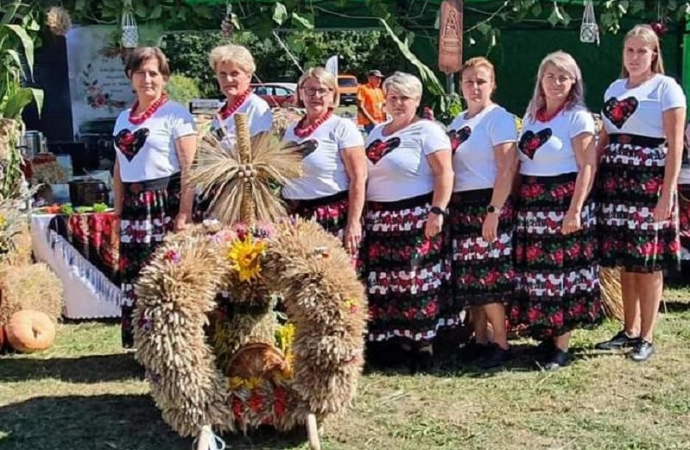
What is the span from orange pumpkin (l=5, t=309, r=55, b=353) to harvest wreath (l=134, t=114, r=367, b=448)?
1.68 m

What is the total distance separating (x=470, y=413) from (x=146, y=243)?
5.15 ft

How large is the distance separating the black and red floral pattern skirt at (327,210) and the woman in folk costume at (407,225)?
151mm

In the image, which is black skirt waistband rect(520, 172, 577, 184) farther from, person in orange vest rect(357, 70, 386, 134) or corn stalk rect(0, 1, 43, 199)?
corn stalk rect(0, 1, 43, 199)

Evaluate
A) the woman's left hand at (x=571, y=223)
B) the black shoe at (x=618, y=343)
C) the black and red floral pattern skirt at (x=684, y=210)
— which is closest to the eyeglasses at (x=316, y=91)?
the woman's left hand at (x=571, y=223)

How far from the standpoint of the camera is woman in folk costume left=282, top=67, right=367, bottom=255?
12.3 feet

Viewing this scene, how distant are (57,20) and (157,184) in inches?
74.6

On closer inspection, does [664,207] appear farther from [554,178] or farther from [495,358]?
[495,358]

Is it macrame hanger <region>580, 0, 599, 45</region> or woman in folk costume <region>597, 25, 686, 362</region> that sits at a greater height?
macrame hanger <region>580, 0, 599, 45</region>

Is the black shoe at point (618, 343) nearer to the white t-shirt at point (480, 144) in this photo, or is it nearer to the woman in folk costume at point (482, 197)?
the woman in folk costume at point (482, 197)

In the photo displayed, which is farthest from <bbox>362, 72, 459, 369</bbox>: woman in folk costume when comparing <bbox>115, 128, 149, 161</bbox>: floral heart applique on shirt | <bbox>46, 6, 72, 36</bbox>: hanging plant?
<bbox>46, 6, 72, 36</bbox>: hanging plant

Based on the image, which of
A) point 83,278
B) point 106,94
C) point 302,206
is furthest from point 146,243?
point 106,94

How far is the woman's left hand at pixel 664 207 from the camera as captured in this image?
388 centimetres

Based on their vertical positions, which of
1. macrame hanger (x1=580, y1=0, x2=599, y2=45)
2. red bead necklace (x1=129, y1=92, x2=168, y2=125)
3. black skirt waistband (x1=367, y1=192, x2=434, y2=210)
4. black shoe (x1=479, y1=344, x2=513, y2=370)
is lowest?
black shoe (x1=479, y1=344, x2=513, y2=370)

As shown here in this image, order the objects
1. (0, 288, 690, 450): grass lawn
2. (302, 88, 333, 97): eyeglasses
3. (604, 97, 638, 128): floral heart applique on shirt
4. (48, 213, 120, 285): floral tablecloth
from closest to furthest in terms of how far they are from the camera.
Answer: (0, 288, 690, 450): grass lawn → (302, 88, 333, 97): eyeglasses → (604, 97, 638, 128): floral heart applique on shirt → (48, 213, 120, 285): floral tablecloth
